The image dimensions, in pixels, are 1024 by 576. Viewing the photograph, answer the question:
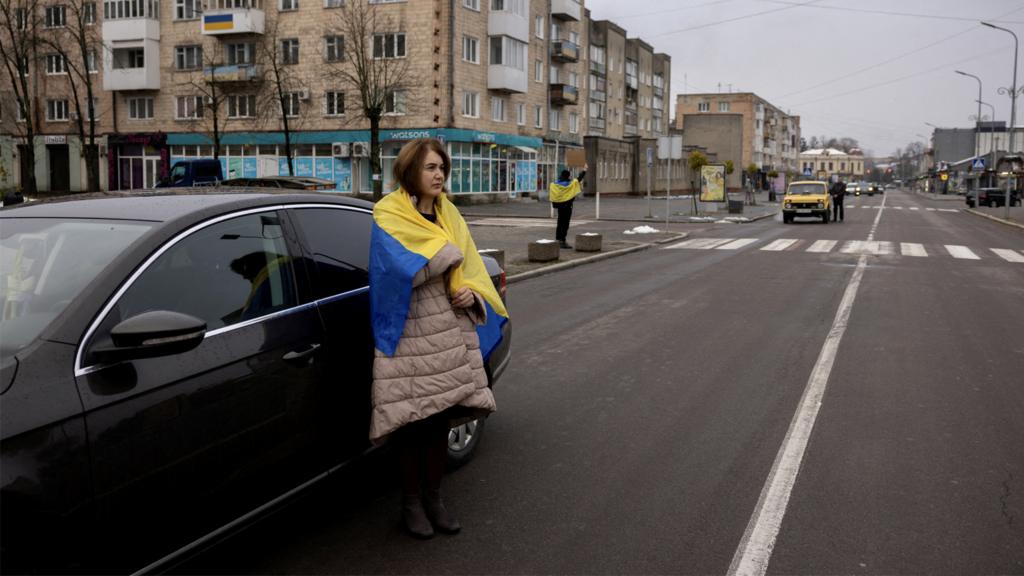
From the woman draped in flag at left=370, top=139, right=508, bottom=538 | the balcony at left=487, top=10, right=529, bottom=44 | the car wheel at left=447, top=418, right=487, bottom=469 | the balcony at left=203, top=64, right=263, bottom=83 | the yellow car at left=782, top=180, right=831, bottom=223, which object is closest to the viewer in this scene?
the woman draped in flag at left=370, top=139, right=508, bottom=538

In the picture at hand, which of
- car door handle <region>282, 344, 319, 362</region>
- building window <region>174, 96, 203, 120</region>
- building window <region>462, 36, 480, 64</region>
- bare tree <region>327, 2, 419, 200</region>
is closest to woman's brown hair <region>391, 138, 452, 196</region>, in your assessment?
car door handle <region>282, 344, 319, 362</region>

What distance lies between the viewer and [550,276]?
15039 mm

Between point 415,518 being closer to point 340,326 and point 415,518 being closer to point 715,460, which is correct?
point 340,326

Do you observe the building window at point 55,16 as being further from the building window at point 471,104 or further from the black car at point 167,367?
the black car at point 167,367

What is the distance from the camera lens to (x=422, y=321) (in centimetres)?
371

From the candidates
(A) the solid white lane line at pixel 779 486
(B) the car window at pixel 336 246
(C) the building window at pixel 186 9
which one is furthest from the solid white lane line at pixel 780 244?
(C) the building window at pixel 186 9

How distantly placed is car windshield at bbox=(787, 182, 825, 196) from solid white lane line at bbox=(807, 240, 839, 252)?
1243 cm

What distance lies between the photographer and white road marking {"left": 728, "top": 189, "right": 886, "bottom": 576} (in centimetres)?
373

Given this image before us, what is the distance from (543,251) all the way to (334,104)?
32.4m

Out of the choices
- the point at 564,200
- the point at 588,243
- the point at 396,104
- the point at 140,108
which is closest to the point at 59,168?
the point at 140,108

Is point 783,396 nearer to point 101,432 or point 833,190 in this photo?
point 101,432

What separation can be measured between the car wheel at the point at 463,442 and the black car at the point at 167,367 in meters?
0.94

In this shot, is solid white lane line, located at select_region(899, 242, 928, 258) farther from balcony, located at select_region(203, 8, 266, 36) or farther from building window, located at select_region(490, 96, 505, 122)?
balcony, located at select_region(203, 8, 266, 36)

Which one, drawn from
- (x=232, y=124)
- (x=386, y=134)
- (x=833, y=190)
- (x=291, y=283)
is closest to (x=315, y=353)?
(x=291, y=283)
